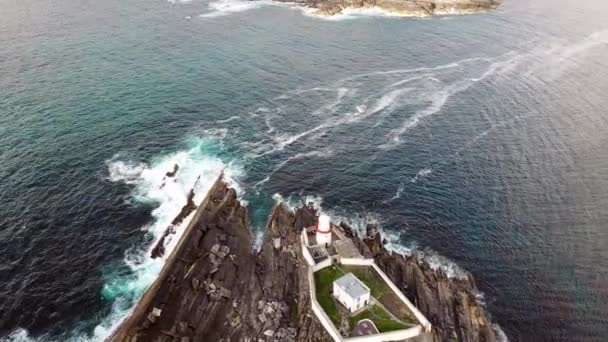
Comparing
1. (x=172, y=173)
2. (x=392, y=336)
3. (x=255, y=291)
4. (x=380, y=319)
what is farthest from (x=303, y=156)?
(x=392, y=336)

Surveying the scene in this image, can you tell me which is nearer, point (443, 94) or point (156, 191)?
point (156, 191)

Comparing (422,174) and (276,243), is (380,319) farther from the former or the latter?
(422,174)

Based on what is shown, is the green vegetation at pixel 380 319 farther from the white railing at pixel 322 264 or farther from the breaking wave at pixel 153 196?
the breaking wave at pixel 153 196

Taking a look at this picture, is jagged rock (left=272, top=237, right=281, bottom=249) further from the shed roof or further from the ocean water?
the shed roof

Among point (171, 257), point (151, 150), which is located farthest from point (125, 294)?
point (151, 150)

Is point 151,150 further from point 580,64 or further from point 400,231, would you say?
point 580,64

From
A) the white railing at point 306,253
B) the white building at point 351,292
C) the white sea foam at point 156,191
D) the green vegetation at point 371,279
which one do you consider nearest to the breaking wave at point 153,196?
the white sea foam at point 156,191

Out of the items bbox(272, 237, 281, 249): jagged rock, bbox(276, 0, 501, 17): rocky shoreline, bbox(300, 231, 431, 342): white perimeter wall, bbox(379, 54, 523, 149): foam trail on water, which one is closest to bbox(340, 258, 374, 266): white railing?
bbox(300, 231, 431, 342): white perimeter wall
